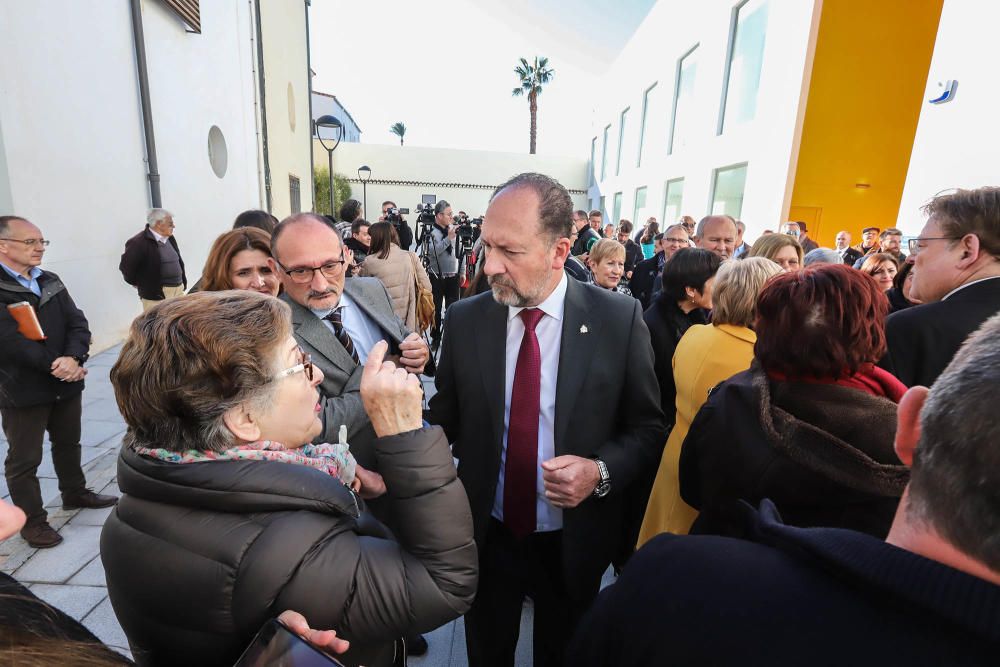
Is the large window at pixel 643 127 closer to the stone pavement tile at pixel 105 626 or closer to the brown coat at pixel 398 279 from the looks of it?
the brown coat at pixel 398 279

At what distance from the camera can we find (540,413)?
1751mm

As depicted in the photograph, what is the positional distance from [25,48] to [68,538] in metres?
5.54

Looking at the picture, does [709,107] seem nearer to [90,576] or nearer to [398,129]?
[90,576]

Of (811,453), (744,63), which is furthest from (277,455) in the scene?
(744,63)

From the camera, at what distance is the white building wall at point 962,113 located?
5.59 metres

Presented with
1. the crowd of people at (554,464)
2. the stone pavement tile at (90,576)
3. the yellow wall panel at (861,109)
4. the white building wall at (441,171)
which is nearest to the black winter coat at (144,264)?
the crowd of people at (554,464)

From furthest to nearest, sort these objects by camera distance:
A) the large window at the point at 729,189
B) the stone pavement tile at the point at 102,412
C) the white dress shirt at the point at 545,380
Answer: the large window at the point at 729,189 < the stone pavement tile at the point at 102,412 < the white dress shirt at the point at 545,380

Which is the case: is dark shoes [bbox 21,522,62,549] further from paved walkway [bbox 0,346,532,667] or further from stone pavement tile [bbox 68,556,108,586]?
stone pavement tile [bbox 68,556,108,586]

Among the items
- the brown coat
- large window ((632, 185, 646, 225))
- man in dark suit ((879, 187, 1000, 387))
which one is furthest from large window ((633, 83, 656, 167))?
man in dark suit ((879, 187, 1000, 387))

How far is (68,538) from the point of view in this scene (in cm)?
298

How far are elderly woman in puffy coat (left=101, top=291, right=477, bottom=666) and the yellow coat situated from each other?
1.29m

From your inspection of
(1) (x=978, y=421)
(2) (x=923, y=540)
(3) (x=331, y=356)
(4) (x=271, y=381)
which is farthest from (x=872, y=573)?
(3) (x=331, y=356)

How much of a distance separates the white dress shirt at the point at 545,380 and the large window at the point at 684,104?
51.3 feet

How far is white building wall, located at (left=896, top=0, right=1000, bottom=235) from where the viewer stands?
559 centimetres
